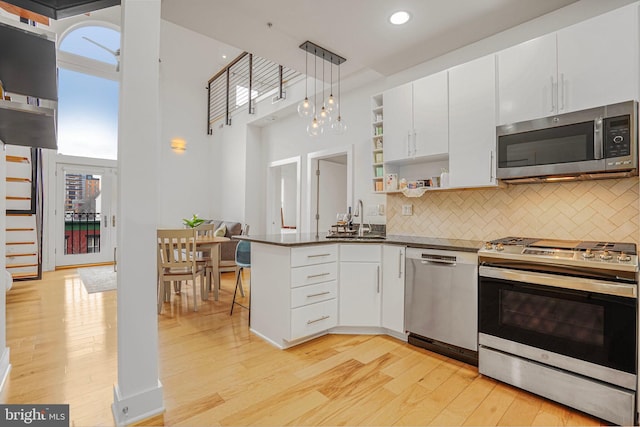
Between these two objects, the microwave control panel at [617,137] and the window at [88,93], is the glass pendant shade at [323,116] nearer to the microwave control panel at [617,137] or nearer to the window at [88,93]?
the microwave control panel at [617,137]

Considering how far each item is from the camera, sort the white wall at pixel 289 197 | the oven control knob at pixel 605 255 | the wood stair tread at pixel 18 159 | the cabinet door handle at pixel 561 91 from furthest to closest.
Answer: the white wall at pixel 289 197 → the wood stair tread at pixel 18 159 → the cabinet door handle at pixel 561 91 → the oven control knob at pixel 605 255

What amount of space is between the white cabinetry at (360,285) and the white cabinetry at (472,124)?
3.38ft

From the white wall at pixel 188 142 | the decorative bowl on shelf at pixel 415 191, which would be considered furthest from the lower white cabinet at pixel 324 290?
the white wall at pixel 188 142

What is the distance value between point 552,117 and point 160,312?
427 cm

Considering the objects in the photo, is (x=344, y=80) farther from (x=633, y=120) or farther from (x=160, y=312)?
(x=160, y=312)

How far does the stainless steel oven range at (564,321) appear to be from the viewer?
5.67 ft

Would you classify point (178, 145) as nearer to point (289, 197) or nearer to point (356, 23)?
point (289, 197)

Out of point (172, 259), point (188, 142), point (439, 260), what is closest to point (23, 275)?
point (172, 259)

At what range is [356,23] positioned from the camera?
8.98 ft

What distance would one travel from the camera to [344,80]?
13.5 feet

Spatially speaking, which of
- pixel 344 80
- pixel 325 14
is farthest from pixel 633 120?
pixel 344 80

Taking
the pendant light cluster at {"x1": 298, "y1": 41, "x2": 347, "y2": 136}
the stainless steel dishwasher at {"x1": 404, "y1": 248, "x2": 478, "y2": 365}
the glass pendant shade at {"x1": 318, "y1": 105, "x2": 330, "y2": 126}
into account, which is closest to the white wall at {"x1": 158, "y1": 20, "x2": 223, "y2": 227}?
the pendant light cluster at {"x1": 298, "y1": 41, "x2": 347, "y2": 136}

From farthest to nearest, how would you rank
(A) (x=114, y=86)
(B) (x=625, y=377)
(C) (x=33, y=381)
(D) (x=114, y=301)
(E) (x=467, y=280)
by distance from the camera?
(A) (x=114, y=86)
(D) (x=114, y=301)
(E) (x=467, y=280)
(C) (x=33, y=381)
(B) (x=625, y=377)

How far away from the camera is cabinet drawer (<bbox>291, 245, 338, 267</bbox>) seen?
2.66m
